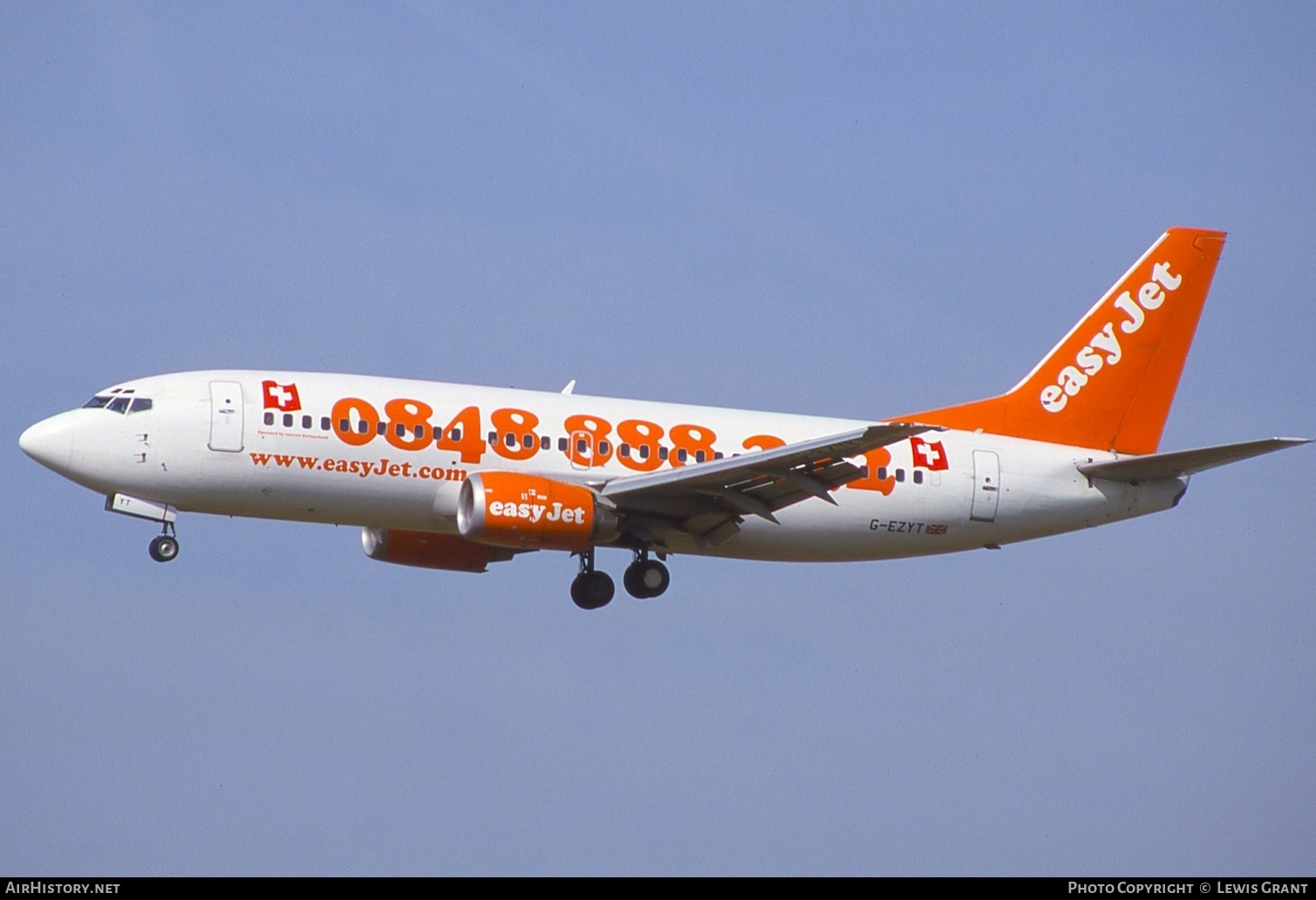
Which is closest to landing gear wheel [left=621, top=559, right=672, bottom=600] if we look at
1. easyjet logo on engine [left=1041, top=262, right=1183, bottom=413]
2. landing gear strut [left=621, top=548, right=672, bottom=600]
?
landing gear strut [left=621, top=548, right=672, bottom=600]

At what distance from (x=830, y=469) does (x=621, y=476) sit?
454 centimetres

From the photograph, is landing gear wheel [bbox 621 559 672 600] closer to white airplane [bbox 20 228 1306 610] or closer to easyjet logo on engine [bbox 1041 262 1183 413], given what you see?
white airplane [bbox 20 228 1306 610]

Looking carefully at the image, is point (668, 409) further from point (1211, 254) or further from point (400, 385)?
point (1211, 254)

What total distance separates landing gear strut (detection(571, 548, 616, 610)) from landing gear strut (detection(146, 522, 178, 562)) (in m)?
8.71

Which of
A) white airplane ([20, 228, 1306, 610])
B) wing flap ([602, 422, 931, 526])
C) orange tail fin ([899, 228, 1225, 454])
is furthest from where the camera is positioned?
orange tail fin ([899, 228, 1225, 454])

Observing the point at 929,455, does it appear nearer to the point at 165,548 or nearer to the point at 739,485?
the point at 739,485

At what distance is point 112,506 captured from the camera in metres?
38.4

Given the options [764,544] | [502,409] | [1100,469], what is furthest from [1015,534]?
[502,409]

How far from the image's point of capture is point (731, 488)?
39.6m

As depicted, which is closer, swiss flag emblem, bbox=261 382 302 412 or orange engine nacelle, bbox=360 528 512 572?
swiss flag emblem, bbox=261 382 302 412

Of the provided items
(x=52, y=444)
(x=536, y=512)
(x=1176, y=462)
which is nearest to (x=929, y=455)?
(x=1176, y=462)

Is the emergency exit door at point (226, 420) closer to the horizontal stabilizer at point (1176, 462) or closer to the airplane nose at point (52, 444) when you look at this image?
the airplane nose at point (52, 444)

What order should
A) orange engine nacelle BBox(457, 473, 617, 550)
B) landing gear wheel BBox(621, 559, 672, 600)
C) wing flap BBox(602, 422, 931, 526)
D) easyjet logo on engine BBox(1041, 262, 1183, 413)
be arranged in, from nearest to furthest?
wing flap BBox(602, 422, 931, 526) → orange engine nacelle BBox(457, 473, 617, 550) → landing gear wheel BBox(621, 559, 672, 600) → easyjet logo on engine BBox(1041, 262, 1183, 413)

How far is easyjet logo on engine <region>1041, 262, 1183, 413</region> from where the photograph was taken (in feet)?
150
